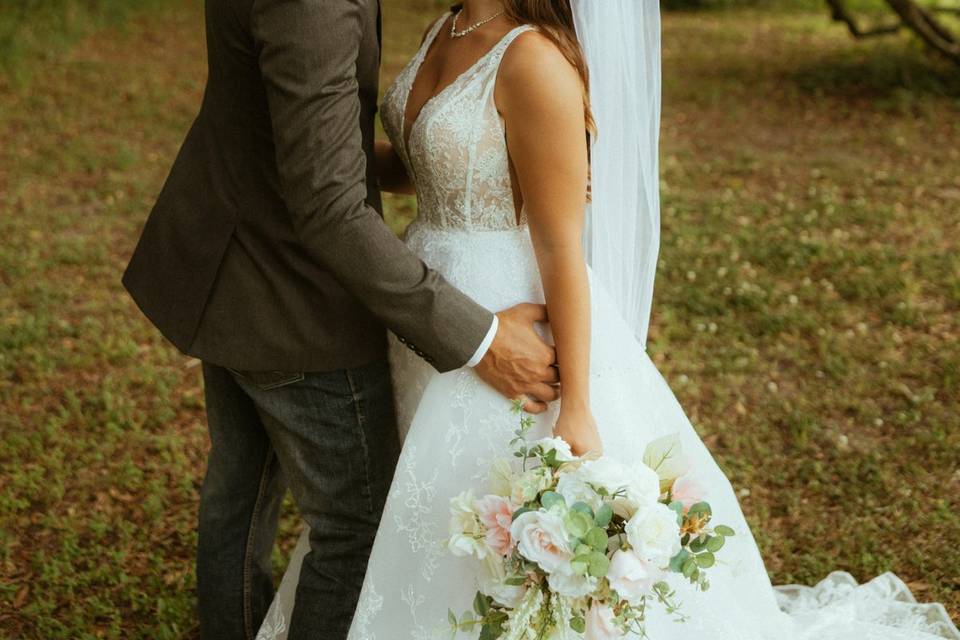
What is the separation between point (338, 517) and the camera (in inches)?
87.4

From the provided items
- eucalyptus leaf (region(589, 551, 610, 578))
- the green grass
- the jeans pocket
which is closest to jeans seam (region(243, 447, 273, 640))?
the jeans pocket

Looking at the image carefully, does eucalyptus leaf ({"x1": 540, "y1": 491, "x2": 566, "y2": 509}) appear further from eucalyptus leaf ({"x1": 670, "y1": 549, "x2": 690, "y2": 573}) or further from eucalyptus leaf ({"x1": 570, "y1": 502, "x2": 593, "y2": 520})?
eucalyptus leaf ({"x1": 670, "y1": 549, "x2": 690, "y2": 573})

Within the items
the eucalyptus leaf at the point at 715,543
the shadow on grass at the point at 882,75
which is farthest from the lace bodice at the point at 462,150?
the shadow on grass at the point at 882,75

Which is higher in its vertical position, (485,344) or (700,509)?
(485,344)

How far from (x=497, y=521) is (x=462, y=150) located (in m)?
0.81

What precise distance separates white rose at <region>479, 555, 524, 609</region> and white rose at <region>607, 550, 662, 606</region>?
192 mm

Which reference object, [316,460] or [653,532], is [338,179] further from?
[653,532]

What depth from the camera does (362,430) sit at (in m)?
2.19

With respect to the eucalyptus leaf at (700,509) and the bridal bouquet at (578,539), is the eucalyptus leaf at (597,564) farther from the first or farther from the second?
the eucalyptus leaf at (700,509)

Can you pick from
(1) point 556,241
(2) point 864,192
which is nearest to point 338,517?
(1) point 556,241

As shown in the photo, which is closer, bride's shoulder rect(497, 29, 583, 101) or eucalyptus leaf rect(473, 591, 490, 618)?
eucalyptus leaf rect(473, 591, 490, 618)

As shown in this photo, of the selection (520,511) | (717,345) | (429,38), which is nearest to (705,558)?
(520,511)

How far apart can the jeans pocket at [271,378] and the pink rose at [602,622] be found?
2.53ft

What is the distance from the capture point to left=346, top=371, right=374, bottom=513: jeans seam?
2.17 meters
